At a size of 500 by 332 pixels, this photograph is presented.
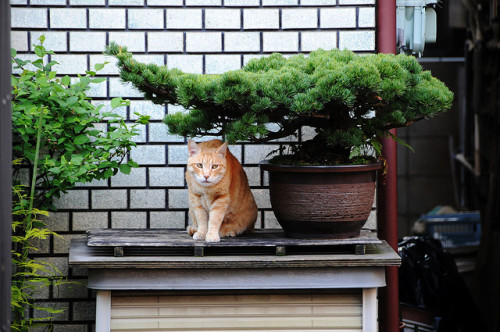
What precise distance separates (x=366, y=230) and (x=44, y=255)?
1.73 metres

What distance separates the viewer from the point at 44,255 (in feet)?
11.5

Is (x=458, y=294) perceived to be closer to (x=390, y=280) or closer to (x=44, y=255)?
(x=390, y=280)

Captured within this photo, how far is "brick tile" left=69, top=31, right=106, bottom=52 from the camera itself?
352 cm

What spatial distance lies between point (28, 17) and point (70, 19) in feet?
0.73

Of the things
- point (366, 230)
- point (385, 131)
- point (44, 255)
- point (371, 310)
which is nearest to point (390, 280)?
point (366, 230)

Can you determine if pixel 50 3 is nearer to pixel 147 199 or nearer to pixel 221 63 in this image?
pixel 221 63

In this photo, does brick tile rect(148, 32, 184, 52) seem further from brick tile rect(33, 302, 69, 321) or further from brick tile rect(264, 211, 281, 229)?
brick tile rect(33, 302, 69, 321)

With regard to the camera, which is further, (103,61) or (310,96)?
(103,61)

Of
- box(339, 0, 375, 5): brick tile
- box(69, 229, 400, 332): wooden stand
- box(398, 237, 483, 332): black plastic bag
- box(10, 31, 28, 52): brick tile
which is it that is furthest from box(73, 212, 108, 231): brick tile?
box(398, 237, 483, 332): black plastic bag

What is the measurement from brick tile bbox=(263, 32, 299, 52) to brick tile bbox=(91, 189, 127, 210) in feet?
3.70

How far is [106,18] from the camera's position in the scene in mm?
3518

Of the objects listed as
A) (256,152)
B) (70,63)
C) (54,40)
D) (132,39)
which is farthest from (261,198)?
(54,40)

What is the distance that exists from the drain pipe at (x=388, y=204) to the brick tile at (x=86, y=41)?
152 cm

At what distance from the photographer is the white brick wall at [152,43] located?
3516 millimetres
